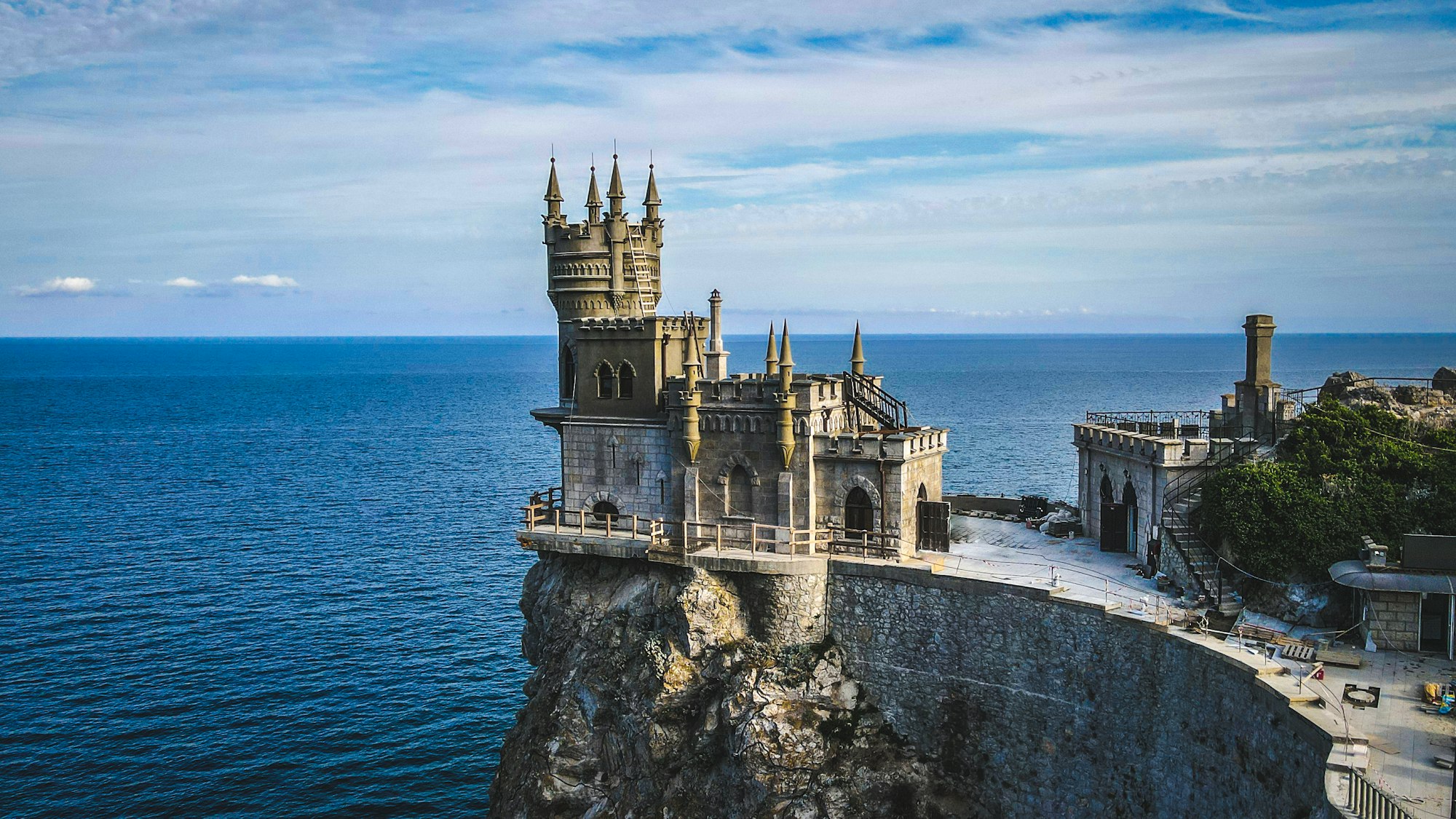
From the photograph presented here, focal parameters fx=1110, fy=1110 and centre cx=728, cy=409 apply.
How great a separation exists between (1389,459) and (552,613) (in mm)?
27204

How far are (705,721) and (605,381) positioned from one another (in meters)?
13.4

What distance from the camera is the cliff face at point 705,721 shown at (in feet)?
107

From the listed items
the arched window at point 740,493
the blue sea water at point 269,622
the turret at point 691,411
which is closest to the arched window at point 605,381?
the turret at point 691,411

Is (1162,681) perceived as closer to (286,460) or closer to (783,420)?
(783,420)

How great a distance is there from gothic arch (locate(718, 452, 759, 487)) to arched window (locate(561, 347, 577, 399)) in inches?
297

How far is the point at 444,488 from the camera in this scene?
292 ft

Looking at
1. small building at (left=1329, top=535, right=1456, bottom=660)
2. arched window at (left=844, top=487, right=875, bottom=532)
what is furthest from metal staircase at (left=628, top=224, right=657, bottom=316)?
small building at (left=1329, top=535, right=1456, bottom=660)

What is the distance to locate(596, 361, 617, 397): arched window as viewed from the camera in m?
40.9

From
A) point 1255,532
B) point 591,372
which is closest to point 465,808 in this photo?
point 591,372

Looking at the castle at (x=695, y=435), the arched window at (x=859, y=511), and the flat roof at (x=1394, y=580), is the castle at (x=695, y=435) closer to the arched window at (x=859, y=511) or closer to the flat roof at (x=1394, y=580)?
the arched window at (x=859, y=511)

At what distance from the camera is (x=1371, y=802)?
20.0 m

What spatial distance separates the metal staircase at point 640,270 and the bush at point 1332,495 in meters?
21.0

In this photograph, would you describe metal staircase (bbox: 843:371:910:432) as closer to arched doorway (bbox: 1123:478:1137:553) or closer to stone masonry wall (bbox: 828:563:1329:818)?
arched doorway (bbox: 1123:478:1137:553)

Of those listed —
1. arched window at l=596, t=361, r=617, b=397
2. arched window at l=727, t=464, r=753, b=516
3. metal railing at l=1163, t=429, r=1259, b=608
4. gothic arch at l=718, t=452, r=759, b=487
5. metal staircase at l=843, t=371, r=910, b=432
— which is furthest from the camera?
metal staircase at l=843, t=371, r=910, b=432
